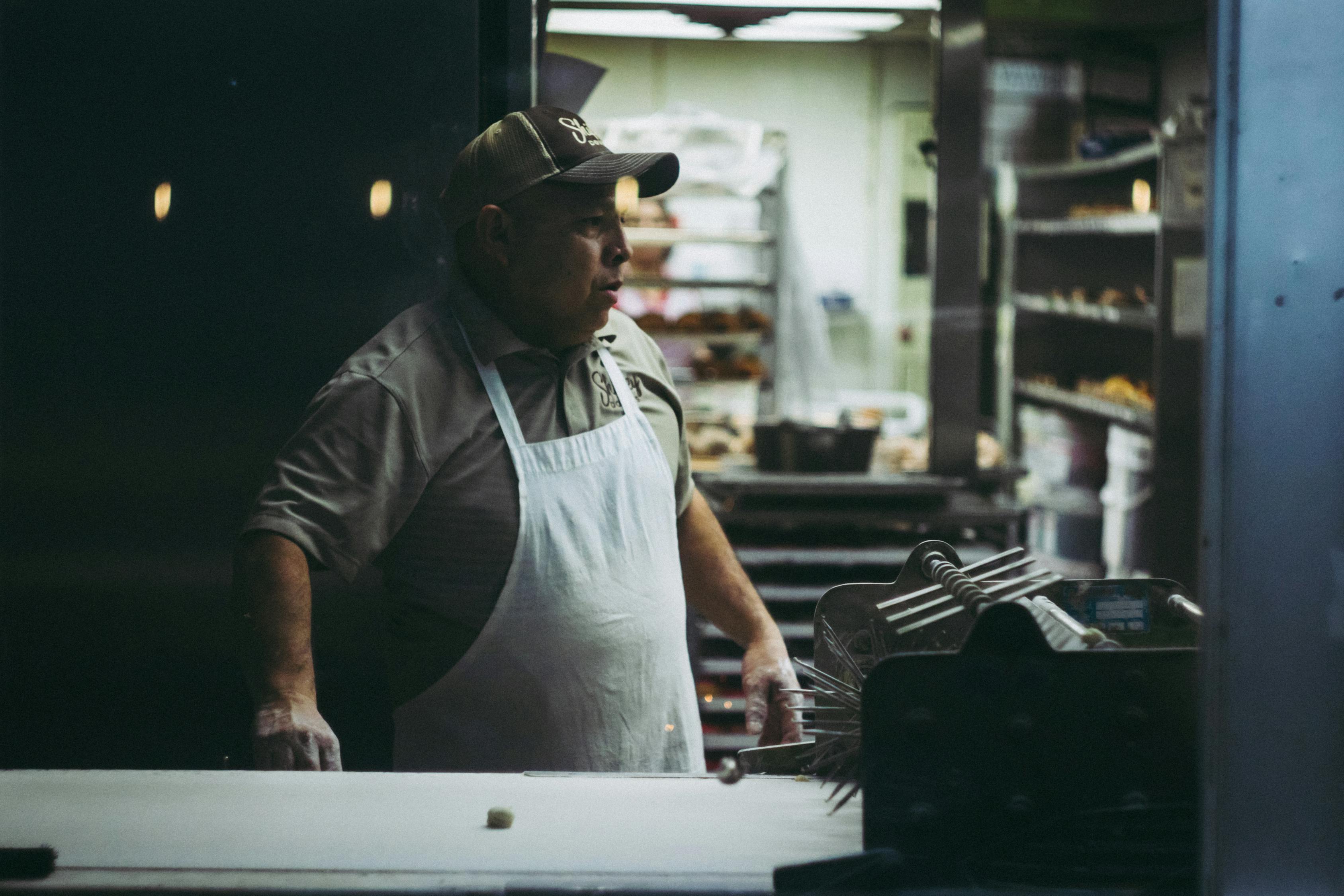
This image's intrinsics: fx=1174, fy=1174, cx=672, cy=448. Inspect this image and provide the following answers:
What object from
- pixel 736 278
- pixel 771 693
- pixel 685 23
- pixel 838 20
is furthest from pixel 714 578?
pixel 736 278

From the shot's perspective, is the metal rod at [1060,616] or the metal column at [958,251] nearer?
the metal rod at [1060,616]

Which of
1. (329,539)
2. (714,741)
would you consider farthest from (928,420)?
(329,539)

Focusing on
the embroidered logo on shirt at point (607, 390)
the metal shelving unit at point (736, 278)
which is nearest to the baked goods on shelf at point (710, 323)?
the metal shelving unit at point (736, 278)

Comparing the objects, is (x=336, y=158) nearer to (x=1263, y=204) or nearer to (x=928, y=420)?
(x=1263, y=204)

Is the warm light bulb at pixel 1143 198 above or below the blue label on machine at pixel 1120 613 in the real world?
above

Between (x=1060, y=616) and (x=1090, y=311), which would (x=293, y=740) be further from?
(x=1090, y=311)

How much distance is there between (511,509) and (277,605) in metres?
0.34

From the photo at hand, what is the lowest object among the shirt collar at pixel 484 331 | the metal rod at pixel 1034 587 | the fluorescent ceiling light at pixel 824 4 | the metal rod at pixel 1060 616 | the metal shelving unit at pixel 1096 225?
the metal rod at pixel 1060 616

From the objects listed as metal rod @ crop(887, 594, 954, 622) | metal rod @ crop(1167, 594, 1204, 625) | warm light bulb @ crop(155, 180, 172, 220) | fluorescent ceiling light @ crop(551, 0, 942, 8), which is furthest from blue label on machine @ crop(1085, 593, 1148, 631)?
fluorescent ceiling light @ crop(551, 0, 942, 8)

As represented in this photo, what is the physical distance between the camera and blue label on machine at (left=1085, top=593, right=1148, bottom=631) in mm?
1146

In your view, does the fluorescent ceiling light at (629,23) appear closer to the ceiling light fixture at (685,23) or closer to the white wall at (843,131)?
the ceiling light fixture at (685,23)

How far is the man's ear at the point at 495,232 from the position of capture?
5.78 feet

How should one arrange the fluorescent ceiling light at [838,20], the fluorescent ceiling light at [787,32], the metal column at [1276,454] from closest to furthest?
the metal column at [1276,454], the fluorescent ceiling light at [838,20], the fluorescent ceiling light at [787,32]

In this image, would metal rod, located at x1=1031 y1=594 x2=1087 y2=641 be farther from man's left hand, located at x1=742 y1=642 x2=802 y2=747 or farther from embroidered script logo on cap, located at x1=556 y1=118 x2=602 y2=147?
embroidered script logo on cap, located at x1=556 y1=118 x2=602 y2=147
